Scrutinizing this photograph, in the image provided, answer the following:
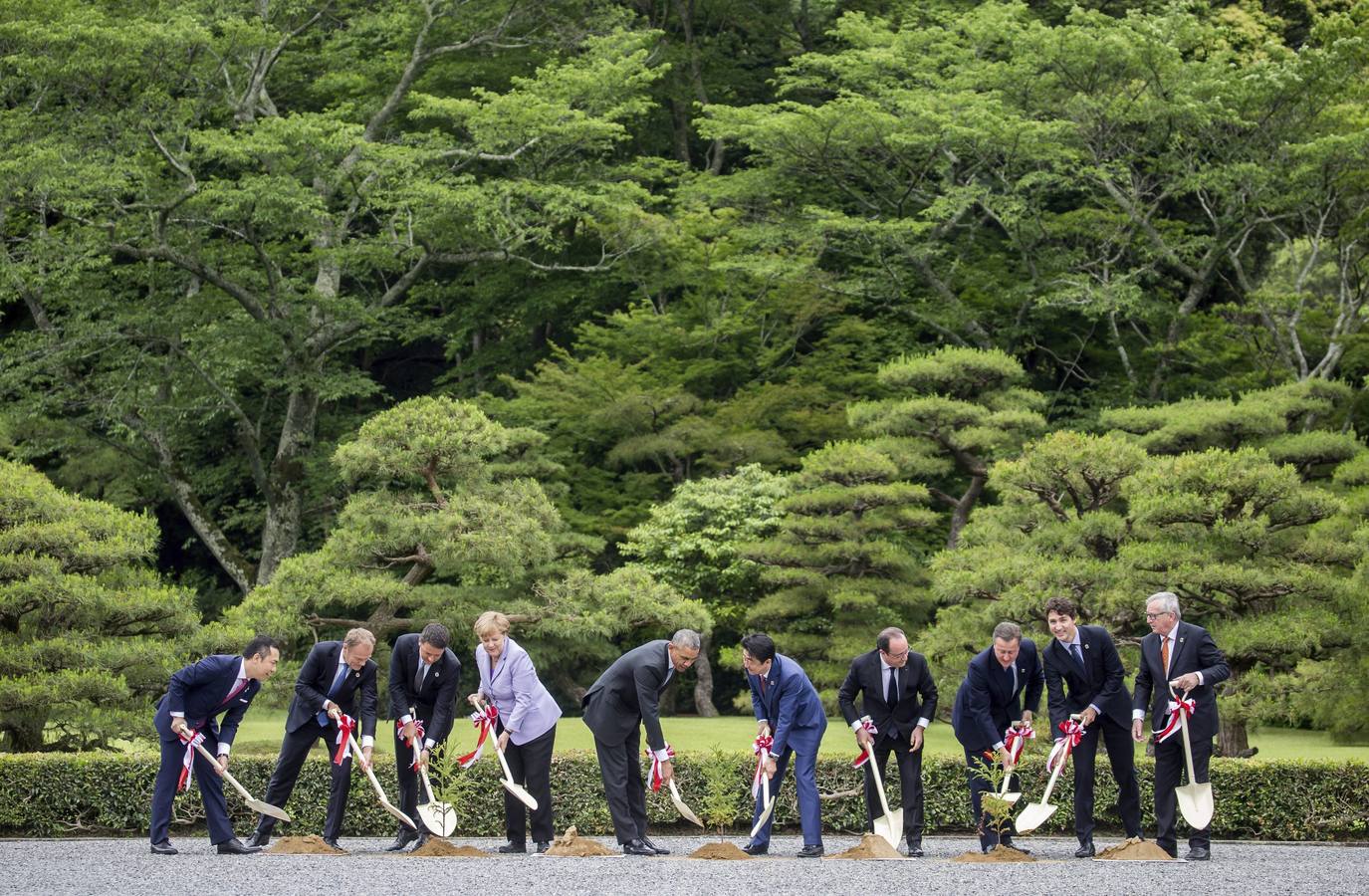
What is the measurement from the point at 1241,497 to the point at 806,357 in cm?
1100

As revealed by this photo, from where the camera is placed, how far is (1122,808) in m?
8.81

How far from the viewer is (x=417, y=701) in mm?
8984

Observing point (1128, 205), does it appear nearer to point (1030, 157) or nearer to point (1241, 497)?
point (1030, 157)

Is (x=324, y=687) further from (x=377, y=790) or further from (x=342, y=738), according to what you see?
(x=377, y=790)

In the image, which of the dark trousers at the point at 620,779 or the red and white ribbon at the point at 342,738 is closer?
the dark trousers at the point at 620,779

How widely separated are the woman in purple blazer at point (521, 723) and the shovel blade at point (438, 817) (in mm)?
331

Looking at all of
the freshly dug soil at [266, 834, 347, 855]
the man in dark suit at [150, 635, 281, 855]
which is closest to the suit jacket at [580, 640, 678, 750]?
the freshly dug soil at [266, 834, 347, 855]

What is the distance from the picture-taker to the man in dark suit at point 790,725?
28.4ft

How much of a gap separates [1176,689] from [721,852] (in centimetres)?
262

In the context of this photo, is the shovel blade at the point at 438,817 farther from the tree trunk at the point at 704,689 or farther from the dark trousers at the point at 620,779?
the tree trunk at the point at 704,689

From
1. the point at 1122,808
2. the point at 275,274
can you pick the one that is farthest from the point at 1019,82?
the point at 1122,808

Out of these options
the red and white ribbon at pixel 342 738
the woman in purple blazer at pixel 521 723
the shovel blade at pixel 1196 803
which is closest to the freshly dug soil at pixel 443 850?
the woman in purple blazer at pixel 521 723

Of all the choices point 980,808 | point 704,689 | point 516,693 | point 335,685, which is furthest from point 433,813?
point 704,689

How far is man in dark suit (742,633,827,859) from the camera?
8664mm
